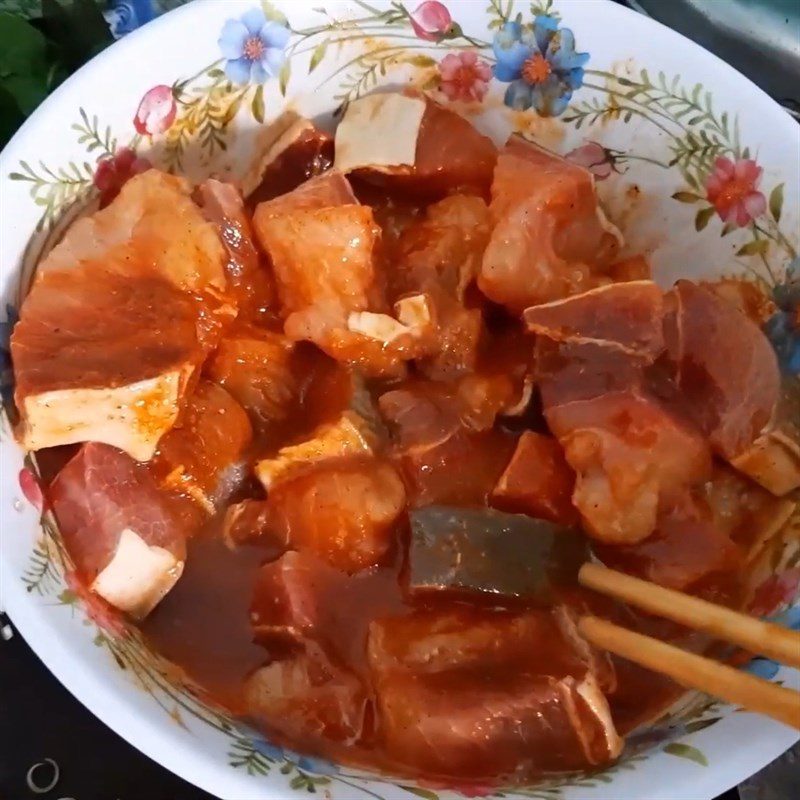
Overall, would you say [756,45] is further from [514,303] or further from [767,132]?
[514,303]

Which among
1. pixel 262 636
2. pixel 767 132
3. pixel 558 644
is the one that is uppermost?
pixel 767 132

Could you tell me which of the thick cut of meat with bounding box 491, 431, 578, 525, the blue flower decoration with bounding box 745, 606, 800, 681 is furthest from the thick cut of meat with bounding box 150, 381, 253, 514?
the blue flower decoration with bounding box 745, 606, 800, 681

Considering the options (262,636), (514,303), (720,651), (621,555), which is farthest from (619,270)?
(262,636)

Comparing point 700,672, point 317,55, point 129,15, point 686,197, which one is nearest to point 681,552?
point 700,672

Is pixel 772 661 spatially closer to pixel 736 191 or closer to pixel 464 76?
pixel 736 191

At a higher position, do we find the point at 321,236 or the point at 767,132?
the point at 767,132

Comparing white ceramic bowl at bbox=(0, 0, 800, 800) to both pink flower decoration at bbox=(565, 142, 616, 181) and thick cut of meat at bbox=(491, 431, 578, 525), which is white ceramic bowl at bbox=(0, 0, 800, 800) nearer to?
pink flower decoration at bbox=(565, 142, 616, 181)

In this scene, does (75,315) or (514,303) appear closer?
(75,315)

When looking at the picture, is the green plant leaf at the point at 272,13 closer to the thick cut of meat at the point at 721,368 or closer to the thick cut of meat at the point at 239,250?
the thick cut of meat at the point at 239,250
